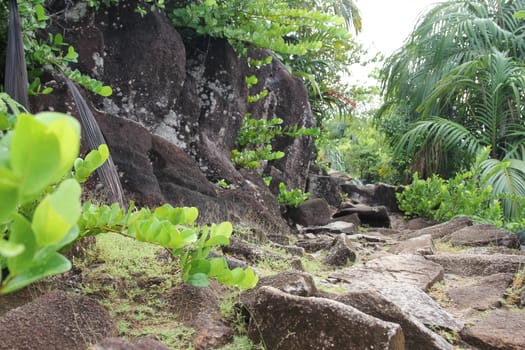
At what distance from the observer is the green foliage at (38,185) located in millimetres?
352

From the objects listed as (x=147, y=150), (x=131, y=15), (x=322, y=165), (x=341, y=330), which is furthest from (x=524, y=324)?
(x=322, y=165)

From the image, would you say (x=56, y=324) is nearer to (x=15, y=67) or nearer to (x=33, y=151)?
(x=33, y=151)

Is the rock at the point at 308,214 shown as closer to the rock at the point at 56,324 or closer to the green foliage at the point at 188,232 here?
the rock at the point at 56,324

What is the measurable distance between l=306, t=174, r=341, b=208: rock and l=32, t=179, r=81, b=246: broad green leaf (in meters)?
8.60

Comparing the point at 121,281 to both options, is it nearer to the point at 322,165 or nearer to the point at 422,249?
the point at 422,249

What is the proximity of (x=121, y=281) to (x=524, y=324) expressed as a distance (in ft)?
5.23

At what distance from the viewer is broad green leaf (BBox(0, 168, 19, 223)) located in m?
0.37

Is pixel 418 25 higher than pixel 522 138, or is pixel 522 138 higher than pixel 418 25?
pixel 418 25

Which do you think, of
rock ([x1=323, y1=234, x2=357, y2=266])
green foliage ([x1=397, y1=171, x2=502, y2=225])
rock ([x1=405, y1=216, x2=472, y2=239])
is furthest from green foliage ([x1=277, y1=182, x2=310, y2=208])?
rock ([x1=323, y1=234, x2=357, y2=266])

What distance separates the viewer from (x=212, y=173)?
463 centimetres

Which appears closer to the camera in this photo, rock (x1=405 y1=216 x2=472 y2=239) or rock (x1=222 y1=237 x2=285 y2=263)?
rock (x1=222 y1=237 x2=285 y2=263)

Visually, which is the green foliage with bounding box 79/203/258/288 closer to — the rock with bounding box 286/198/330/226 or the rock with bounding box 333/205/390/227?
the rock with bounding box 286/198/330/226

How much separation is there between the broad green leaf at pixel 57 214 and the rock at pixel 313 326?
1.22 metres

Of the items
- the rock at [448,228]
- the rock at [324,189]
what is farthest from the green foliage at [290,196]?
the rock at [324,189]
